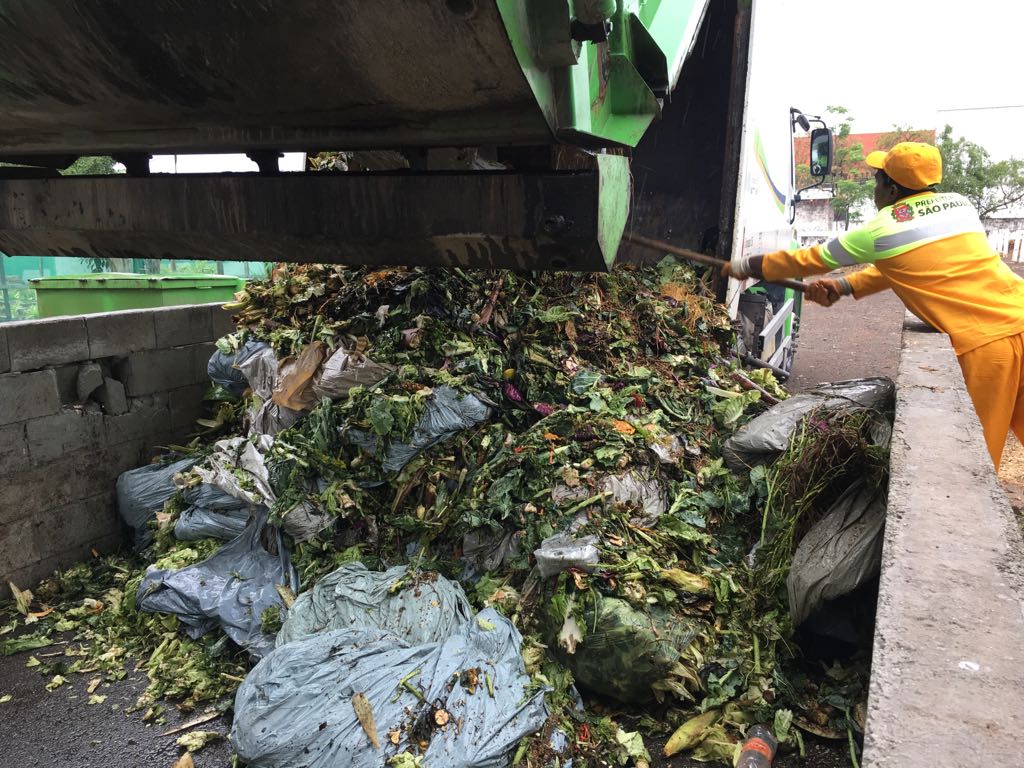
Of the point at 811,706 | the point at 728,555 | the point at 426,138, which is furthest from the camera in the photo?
the point at 728,555

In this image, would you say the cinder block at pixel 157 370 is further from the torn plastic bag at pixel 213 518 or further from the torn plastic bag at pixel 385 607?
the torn plastic bag at pixel 385 607

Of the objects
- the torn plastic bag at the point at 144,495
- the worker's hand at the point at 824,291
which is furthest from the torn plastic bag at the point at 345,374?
the worker's hand at the point at 824,291

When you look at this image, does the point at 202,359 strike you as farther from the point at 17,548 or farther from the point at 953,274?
the point at 953,274

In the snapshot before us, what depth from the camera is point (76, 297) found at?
17.9 feet

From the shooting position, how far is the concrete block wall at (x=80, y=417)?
134 inches

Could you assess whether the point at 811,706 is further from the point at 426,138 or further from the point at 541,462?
the point at 426,138

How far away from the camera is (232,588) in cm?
303

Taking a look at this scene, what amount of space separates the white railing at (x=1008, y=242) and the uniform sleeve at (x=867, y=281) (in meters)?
24.8

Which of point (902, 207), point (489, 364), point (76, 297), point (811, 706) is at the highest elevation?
point (902, 207)

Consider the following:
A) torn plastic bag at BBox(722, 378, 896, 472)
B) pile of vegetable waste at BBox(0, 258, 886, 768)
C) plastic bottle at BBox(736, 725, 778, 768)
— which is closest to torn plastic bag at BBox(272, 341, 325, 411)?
pile of vegetable waste at BBox(0, 258, 886, 768)

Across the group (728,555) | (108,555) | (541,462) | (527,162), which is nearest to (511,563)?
(541,462)

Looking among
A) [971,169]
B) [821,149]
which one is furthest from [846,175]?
[821,149]

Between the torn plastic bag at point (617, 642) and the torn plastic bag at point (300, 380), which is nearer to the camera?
the torn plastic bag at point (617, 642)

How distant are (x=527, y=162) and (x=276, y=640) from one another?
2.00 meters
